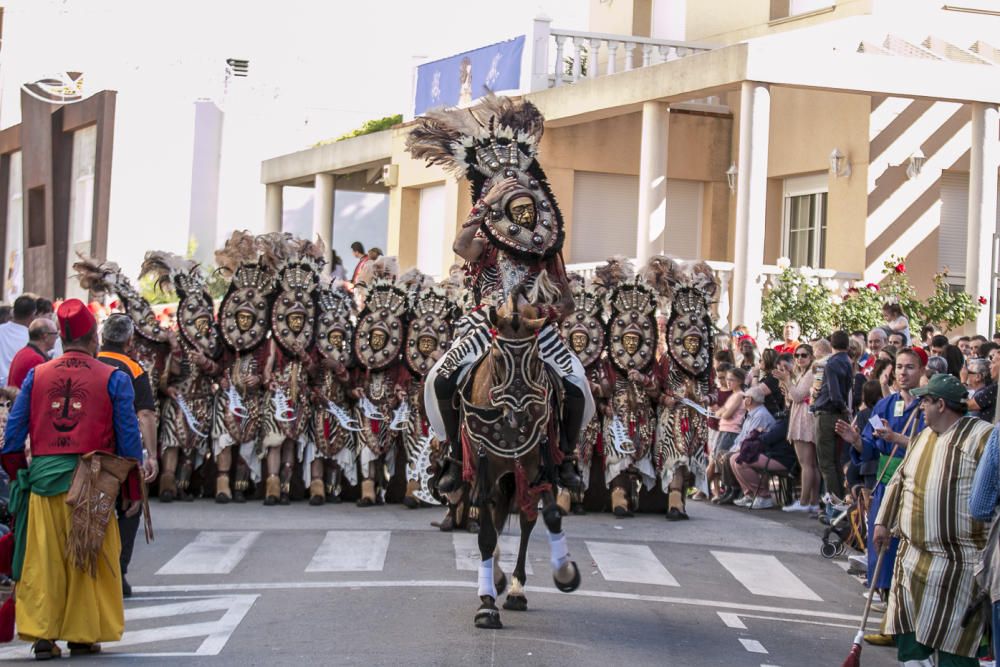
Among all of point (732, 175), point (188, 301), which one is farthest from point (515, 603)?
point (732, 175)

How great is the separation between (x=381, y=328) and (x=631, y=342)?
2726 millimetres

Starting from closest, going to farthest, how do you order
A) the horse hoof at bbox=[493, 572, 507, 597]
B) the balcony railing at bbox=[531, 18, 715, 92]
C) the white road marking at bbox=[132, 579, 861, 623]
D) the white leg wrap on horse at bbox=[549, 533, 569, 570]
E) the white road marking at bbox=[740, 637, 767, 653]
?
the white road marking at bbox=[740, 637, 767, 653]
the white leg wrap on horse at bbox=[549, 533, 569, 570]
the horse hoof at bbox=[493, 572, 507, 597]
the white road marking at bbox=[132, 579, 861, 623]
the balcony railing at bbox=[531, 18, 715, 92]

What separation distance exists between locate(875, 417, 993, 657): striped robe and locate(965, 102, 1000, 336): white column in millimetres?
16086

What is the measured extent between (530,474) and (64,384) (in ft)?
10.1

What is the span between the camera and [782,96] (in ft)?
92.4

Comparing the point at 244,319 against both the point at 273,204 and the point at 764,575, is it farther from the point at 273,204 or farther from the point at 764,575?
the point at 273,204

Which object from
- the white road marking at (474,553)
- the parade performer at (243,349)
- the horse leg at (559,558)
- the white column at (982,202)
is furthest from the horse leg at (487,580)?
the white column at (982,202)

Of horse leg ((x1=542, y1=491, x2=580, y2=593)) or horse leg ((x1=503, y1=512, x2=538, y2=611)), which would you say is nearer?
horse leg ((x1=542, y1=491, x2=580, y2=593))

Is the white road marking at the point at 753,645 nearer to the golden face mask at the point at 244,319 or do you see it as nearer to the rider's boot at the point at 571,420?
the rider's boot at the point at 571,420

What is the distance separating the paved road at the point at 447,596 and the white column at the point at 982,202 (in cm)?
937

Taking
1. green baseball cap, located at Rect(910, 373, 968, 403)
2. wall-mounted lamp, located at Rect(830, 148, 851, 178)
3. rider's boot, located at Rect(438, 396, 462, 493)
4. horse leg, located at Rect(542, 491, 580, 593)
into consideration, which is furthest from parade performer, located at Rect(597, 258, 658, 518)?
wall-mounted lamp, located at Rect(830, 148, 851, 178)

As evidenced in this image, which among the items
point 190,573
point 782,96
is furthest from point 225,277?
point 782,96

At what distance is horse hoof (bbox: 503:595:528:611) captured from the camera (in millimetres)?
10883

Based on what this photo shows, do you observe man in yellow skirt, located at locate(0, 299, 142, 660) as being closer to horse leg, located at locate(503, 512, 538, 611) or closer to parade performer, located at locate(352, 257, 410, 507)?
horse leg, located at locate(503, 512, 538, 611)
